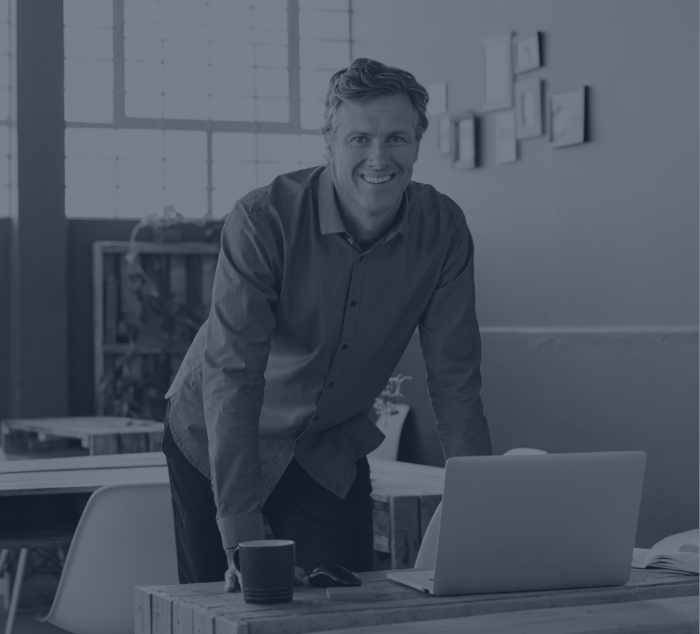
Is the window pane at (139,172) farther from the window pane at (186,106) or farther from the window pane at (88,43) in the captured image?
the window pane at (88,43)

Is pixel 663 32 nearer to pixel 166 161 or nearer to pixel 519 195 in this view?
pixel 519 195

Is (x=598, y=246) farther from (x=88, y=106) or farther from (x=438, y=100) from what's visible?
(x=88, y=106)

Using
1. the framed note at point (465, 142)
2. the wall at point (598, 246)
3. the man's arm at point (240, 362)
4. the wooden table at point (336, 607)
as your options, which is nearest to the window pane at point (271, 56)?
the wall at point (598, 246)

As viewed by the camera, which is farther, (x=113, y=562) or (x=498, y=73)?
(x=498, y=73)

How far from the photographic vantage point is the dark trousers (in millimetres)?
2383

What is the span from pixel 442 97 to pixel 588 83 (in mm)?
1490

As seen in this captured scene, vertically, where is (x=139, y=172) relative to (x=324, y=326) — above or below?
above

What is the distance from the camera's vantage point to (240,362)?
2.04m

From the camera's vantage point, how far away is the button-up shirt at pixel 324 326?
208 cm

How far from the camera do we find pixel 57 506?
3.44m

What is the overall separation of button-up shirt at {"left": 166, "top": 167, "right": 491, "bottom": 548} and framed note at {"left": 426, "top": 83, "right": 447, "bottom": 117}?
4.67 meters

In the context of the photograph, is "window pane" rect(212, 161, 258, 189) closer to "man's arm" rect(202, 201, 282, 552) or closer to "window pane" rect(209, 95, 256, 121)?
"window pane" rect(209, 95, 256, 121)

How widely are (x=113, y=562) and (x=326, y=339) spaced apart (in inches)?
44.4

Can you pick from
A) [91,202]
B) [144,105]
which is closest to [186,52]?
[144,105]
